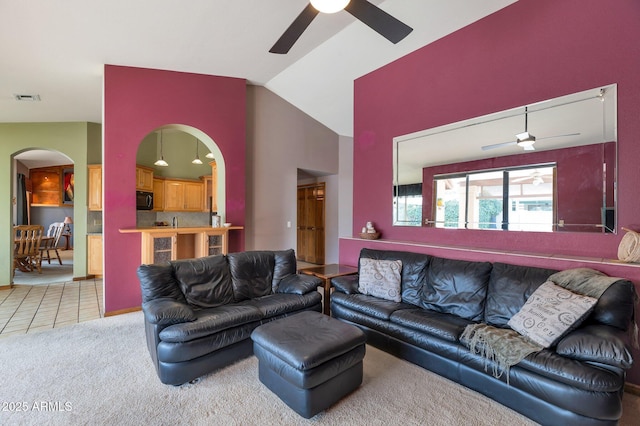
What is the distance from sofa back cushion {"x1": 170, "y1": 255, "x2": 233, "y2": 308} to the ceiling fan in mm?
2243

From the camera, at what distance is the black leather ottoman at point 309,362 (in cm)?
191

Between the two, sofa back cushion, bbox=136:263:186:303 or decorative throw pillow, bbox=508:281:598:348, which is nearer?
decorative throw pillow, bbox=508:281:598:348

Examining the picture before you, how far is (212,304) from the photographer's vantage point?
118 inches

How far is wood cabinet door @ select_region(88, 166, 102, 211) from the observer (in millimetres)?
5766

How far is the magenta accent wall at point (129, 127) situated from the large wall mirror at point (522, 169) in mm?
3172

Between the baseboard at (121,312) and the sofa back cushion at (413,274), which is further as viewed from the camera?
the baseboard at (121,312)

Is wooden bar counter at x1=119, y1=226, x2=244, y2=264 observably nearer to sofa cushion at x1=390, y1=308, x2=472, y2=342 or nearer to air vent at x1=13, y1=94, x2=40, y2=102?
air vent at x1=13, y1=94, x2=40, y2=102

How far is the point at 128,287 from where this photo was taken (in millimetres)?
4047

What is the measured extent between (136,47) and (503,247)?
4764mm

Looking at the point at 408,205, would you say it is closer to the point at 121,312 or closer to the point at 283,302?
the point at 283,302

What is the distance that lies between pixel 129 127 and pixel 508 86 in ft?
15.0

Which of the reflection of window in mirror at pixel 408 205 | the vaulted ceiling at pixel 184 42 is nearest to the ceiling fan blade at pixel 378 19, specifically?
the vaulted ceiling at pixel 184 42

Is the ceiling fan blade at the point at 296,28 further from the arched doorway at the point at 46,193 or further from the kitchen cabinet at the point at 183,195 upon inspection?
the arched doorway at the point at 46,193

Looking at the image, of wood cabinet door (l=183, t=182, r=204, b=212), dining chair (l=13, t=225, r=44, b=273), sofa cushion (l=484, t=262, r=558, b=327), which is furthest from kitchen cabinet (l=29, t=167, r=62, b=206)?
sofa cushion (l=484, t=262, r=558, b=327)
